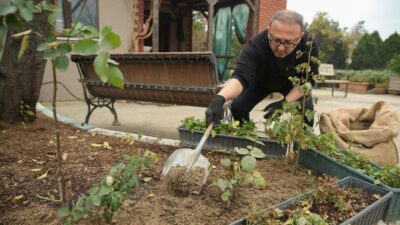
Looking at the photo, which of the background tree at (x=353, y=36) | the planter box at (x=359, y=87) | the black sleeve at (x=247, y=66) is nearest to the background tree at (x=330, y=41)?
the background tree at (x=353, y=36)

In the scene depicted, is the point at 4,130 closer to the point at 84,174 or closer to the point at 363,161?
the point at 84,174

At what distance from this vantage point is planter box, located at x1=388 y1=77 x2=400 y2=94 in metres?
13.4

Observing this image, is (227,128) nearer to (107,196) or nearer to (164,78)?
(164,78)

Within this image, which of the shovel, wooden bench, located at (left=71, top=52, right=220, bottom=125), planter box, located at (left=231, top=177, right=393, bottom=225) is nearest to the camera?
planter box, located at (left=231, top=177, right=393, bottom=225)

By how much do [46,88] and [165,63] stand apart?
13.4ft

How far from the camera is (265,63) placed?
2939 millimetres

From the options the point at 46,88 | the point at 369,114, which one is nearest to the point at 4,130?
the point at 369,114

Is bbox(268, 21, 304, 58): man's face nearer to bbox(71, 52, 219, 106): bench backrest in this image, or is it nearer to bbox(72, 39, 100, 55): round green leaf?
bbox(71, 52, 219, 106): bench backrest

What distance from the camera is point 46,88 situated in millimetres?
6762

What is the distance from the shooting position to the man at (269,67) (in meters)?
2.41

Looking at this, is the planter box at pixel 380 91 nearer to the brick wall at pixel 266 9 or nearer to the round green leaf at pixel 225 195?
the brick wall at pixel 266 9

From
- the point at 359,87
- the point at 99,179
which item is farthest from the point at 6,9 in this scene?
the point at 359,87

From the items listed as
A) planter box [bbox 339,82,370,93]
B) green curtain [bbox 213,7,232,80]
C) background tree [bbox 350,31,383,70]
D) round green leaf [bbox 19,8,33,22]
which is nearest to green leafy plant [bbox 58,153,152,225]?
round green leaf [bbox 19,8,33,22]

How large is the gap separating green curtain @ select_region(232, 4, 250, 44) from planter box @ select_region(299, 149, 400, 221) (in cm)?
637
